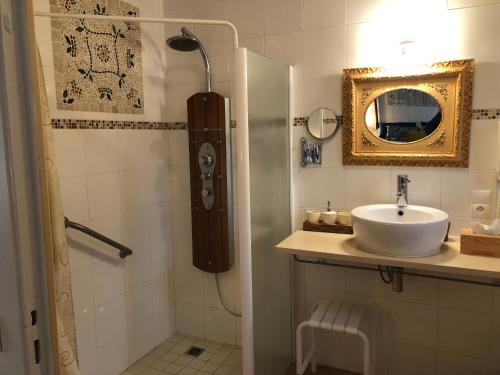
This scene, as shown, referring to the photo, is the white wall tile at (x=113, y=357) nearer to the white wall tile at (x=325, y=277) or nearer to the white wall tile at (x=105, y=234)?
the white wall tile at (x=105, y=234)

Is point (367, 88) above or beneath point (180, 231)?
above

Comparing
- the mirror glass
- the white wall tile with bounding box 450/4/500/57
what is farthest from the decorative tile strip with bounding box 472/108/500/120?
the white wall tile with bounding box 450/4/500/57

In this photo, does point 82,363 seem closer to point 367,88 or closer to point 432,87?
point 367,88

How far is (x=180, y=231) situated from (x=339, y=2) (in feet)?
5.59

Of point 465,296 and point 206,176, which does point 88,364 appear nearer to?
point 206,176

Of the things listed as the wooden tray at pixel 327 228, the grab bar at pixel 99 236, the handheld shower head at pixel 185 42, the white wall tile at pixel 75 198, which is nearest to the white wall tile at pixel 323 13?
the handheld shower head at pixel 185 42

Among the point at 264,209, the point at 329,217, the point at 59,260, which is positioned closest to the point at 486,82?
the point at 329,217

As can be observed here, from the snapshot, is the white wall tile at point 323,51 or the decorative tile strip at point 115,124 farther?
the white wall tile at point 323,51

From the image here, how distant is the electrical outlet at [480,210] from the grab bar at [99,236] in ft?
6.00

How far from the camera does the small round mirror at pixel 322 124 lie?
2.19 meters

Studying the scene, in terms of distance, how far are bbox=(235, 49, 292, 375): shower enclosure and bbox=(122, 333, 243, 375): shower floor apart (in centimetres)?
38

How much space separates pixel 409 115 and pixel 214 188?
1184mm

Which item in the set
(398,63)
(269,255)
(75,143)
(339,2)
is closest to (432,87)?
(398,63)

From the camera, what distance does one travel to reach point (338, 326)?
6.37ft
